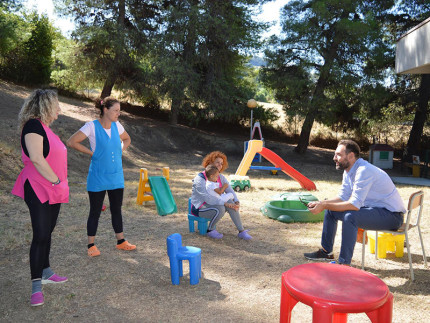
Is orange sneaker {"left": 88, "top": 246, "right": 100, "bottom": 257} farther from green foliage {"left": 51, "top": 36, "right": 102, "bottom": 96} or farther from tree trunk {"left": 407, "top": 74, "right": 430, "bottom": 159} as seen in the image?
tree trunk {"left": 407, "top": 74, "right": 430, "bottom": 159}

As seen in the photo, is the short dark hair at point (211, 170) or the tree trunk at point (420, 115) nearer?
the short dark hair at point (211, 170)

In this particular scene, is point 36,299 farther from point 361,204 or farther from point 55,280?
point 361,204

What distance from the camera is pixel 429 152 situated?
14.5m

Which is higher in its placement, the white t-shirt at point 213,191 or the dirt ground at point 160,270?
the white t-shirt at point 213,191

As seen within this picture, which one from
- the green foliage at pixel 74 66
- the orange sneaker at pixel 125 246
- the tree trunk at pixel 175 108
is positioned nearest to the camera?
the orange sneaker at pixel 125 246

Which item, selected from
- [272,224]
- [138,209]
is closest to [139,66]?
[138,209]

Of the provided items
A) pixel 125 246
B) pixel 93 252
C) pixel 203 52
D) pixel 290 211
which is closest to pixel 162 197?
pixel 290 211

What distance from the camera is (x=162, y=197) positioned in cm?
707

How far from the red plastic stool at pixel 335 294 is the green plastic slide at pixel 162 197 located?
433 centimetres

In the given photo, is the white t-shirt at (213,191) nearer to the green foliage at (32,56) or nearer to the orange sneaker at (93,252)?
the orange sneaker at (93,252)

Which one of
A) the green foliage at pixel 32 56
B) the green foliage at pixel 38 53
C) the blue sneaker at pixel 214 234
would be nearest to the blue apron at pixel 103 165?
the blue sneaker at pixel 214 234

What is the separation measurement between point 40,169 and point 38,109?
48cm

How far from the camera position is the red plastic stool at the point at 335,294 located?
2215 millimetres

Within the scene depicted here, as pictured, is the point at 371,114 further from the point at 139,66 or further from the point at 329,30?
the point at 139,66
